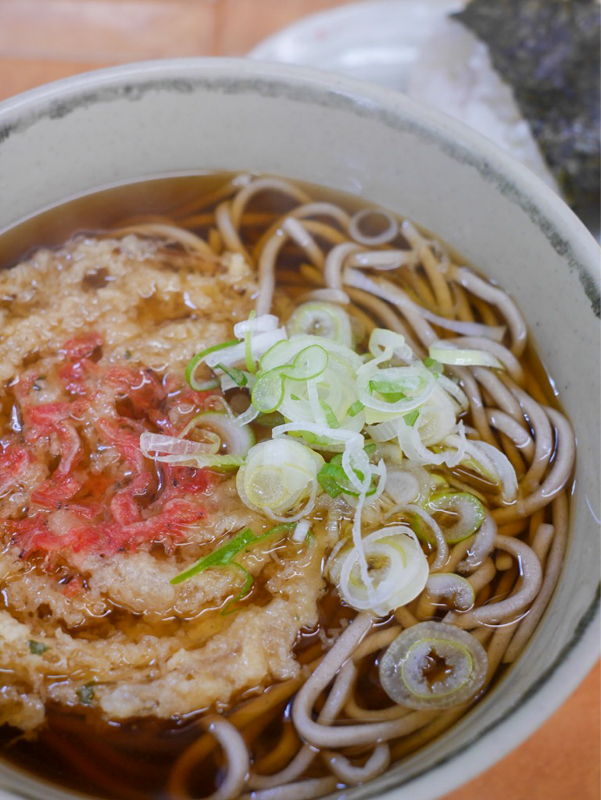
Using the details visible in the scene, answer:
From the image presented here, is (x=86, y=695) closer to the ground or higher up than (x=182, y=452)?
closer to the ground

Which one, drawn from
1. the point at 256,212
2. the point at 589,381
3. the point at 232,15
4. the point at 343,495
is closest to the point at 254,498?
the point at 343,495

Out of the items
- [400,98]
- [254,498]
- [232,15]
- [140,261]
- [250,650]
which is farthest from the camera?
[232,15]

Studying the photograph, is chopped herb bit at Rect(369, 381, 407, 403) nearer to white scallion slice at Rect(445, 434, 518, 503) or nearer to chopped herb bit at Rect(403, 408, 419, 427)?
chopped herb bit at Rect(403, 408, 419, 427)

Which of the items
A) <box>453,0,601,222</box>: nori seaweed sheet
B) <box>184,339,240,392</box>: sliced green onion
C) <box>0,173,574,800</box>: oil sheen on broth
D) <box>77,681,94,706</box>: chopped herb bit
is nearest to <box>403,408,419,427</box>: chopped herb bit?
<box>0,173,574,800</box>: oil sheen on broth

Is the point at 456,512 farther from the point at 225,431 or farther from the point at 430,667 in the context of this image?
the point at 225,431

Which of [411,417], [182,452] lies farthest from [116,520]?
[411,417]

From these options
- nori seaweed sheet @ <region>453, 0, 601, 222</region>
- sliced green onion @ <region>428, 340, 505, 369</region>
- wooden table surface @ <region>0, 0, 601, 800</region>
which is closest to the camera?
sliced green onion @ <region>428, 340, 505, 369</region>

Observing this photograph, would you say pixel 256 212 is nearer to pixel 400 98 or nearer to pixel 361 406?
pixel 400 98
